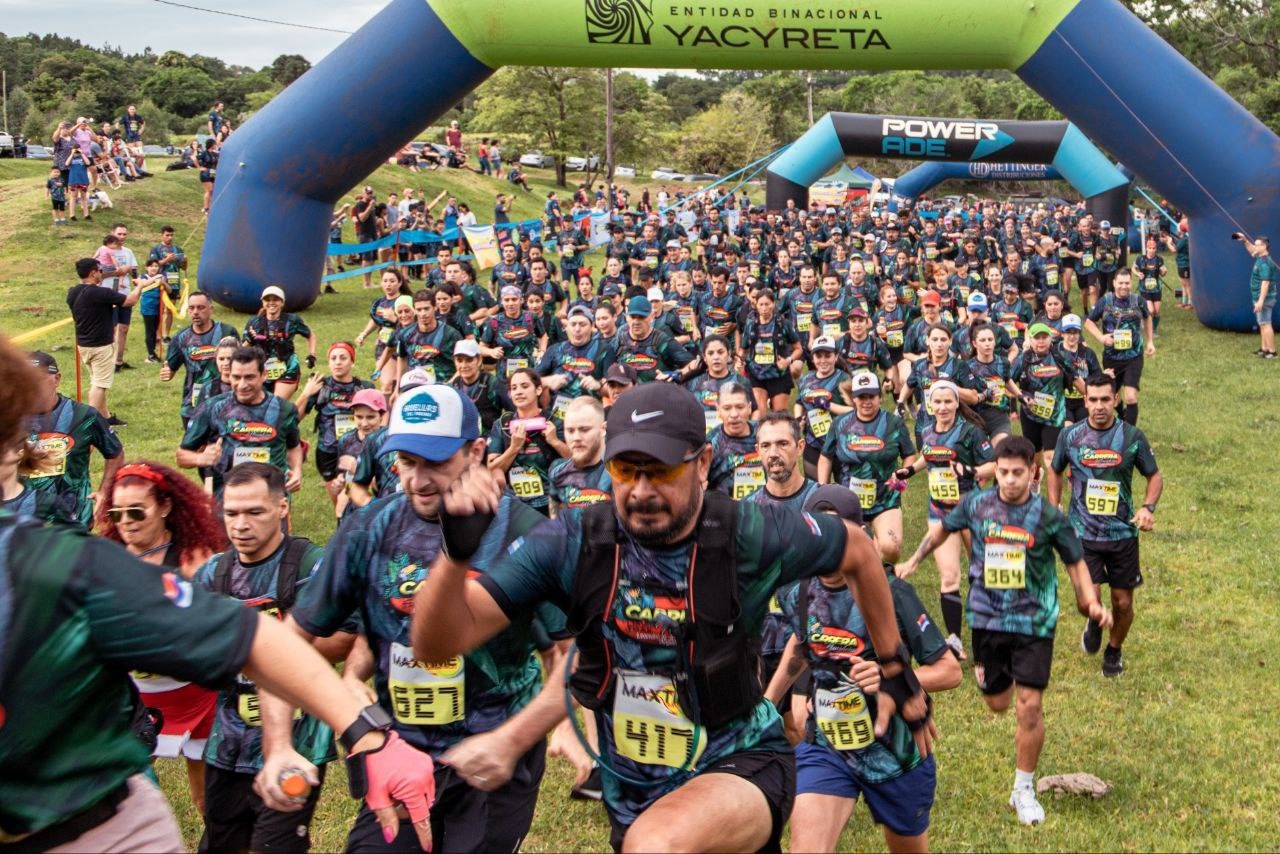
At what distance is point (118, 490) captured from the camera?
4789 mm

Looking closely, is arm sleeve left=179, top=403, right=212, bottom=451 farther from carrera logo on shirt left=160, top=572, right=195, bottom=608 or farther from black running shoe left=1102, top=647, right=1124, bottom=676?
black running shoe left=1102, top=647, right=1124, bottom=676

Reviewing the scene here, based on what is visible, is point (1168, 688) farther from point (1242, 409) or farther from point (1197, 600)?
point (1242, 409)

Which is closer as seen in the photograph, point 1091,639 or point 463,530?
point 463,530

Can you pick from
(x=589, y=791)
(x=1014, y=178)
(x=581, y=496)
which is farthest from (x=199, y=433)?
(x=1014, y=178)

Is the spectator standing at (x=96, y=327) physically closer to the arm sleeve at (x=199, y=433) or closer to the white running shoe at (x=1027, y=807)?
the arm sleeve at (x=199, y=433)

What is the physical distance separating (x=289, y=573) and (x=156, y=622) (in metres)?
2.45

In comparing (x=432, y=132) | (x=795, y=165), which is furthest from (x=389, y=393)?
(x=432, y=132)

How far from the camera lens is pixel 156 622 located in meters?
2.21

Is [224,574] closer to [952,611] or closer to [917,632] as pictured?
[917,632]

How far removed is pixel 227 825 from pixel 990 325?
8.92 m

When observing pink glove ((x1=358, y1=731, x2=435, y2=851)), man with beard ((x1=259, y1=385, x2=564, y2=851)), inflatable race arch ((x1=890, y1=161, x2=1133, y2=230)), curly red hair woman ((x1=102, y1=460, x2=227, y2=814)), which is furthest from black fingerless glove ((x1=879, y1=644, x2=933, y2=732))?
inflatable race arch ((x1=890, y1=161, x2=1133, y2=230))

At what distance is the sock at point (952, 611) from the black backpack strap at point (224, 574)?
503cm

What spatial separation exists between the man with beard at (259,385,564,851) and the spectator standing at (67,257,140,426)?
10.1m

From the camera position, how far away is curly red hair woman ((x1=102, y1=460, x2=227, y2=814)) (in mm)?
4680
